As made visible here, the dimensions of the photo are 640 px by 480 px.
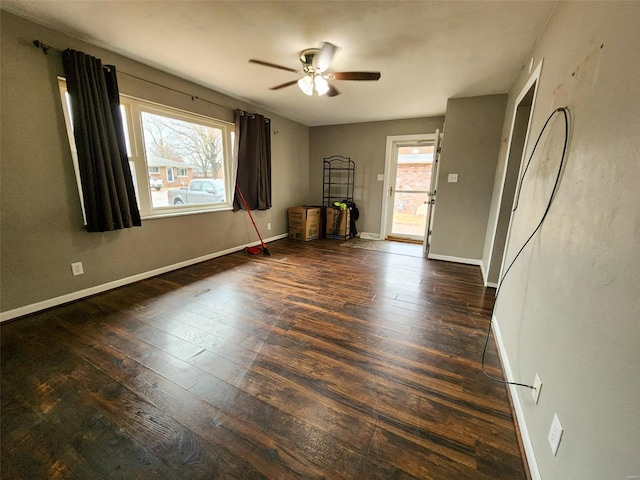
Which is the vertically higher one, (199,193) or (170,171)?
(170,171)

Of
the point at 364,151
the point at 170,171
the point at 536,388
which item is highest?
the point at 364,151

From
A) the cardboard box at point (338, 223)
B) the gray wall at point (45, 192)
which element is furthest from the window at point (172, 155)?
the cardboard box at point (338, 223)

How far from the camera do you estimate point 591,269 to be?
2.76ft

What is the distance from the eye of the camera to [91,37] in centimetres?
225

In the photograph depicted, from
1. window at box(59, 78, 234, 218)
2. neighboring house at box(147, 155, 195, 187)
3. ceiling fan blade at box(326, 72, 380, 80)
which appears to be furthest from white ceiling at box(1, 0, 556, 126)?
neighboring house at box(147, 155, 195, 187)

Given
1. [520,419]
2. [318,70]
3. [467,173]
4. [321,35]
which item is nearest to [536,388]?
[520,419]

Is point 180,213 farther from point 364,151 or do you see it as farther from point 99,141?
point 364,151

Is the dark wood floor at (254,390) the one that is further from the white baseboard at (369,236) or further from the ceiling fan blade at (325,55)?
the white baseboard at (369,236)

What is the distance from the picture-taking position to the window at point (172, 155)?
2783 mm

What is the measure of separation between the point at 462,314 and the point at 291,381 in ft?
5.64

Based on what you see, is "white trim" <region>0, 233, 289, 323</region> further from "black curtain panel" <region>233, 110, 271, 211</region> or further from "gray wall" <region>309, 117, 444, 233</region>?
"gray wall" <region>309, 117, 444, 233</region>

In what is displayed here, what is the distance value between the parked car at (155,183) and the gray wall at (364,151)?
11.2 feet

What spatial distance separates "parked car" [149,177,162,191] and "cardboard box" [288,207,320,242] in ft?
7.95

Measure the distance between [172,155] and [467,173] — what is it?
3998 millimetres
